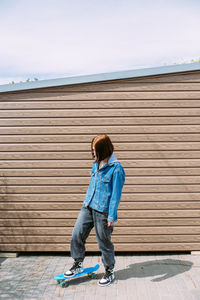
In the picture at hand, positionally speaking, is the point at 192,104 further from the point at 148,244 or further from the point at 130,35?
the point at 130,35

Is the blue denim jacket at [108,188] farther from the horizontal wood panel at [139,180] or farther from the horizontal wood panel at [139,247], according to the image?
the horizontal wood panel at [139,247]

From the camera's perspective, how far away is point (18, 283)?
12.6ft

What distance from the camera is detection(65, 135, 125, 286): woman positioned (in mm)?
3455

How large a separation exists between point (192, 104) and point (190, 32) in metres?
43.5

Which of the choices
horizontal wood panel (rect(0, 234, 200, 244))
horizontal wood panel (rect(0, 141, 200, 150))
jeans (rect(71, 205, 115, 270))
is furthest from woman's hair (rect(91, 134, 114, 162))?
horizontal wood panel (rect(0, 234, 200, 244))

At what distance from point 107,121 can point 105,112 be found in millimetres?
128

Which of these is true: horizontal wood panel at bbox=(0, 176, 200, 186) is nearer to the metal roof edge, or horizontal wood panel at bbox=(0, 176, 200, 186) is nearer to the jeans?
the jeans

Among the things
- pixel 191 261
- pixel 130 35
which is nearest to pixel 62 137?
pixel 191 261

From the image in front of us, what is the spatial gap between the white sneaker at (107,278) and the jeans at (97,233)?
89mm

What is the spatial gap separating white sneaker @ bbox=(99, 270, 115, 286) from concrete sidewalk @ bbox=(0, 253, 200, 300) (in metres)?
0.05

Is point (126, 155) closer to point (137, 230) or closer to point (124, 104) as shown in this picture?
point (124, 104)

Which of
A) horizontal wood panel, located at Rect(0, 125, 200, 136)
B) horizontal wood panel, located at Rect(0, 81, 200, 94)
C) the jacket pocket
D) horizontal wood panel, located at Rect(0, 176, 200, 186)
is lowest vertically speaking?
horizontal wood panel, located at Rect(0, 176, 200, 186)

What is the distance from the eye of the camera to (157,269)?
13.6ft

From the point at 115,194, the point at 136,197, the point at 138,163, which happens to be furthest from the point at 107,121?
the point at 115,194
